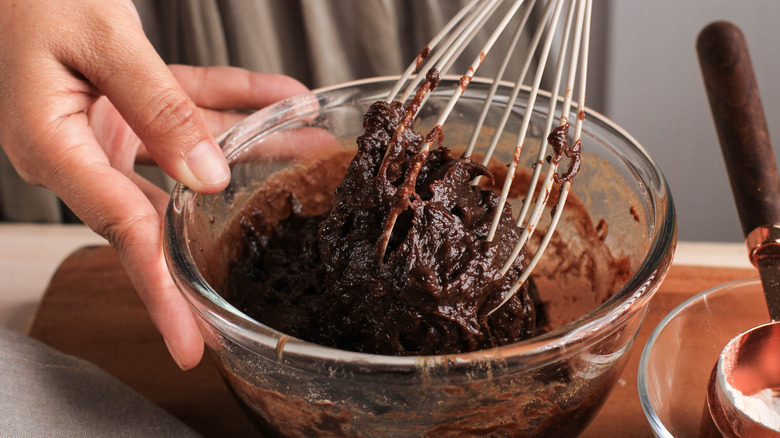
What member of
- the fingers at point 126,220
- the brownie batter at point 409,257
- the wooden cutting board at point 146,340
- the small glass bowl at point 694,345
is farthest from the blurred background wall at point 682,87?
the fingers at point 126,220

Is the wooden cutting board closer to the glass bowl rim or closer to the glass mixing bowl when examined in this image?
the glass mixing bowl

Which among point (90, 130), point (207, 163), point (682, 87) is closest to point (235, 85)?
point (90, 130)

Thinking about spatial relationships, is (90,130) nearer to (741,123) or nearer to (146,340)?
(146,340)

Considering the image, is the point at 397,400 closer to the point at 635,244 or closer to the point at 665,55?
the point at 635,244

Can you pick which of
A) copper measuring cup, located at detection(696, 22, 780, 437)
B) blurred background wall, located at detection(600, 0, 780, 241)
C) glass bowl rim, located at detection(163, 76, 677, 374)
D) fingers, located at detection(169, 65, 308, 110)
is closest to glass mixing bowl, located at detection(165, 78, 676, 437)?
glass bowl rim, located at detection(163, 76, 677, 374)

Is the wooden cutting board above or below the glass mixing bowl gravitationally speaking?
below

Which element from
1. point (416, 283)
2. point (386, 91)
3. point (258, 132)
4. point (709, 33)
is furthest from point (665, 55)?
point (416, 283)
